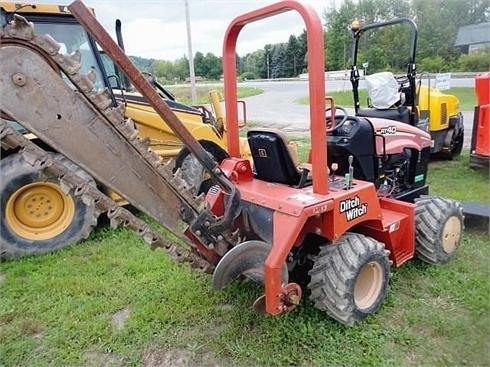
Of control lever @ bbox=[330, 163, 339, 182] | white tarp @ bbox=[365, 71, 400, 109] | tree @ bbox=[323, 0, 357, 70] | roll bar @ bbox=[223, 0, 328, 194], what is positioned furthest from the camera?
tree @ bbox=[323, 0, 357, 70]

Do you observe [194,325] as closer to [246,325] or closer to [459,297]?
[246,325]

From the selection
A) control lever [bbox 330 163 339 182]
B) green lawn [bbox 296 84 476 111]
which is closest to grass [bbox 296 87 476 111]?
green lawn [bbox 296 84 476 111]

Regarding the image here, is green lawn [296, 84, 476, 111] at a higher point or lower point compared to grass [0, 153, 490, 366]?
lower

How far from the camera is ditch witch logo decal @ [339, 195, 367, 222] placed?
2586 millimetres

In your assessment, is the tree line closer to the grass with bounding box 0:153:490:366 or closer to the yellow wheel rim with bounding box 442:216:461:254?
the yellow wheel rim with bounding box 442:216:461:254

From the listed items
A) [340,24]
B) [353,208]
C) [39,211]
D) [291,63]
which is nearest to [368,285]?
[353,208]

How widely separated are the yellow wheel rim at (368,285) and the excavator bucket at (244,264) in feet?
1.97

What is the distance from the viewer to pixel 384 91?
17.0 ft

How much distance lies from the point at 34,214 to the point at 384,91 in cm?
422

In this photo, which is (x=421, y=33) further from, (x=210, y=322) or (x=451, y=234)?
(x=210, y=322)

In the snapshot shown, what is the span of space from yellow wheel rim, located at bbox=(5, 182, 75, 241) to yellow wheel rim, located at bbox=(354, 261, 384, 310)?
2932 millimetres

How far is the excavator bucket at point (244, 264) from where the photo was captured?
7.75 feet

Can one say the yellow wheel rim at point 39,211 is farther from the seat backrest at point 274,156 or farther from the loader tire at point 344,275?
the loader tire at point 344,275

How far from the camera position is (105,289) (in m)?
3.36
